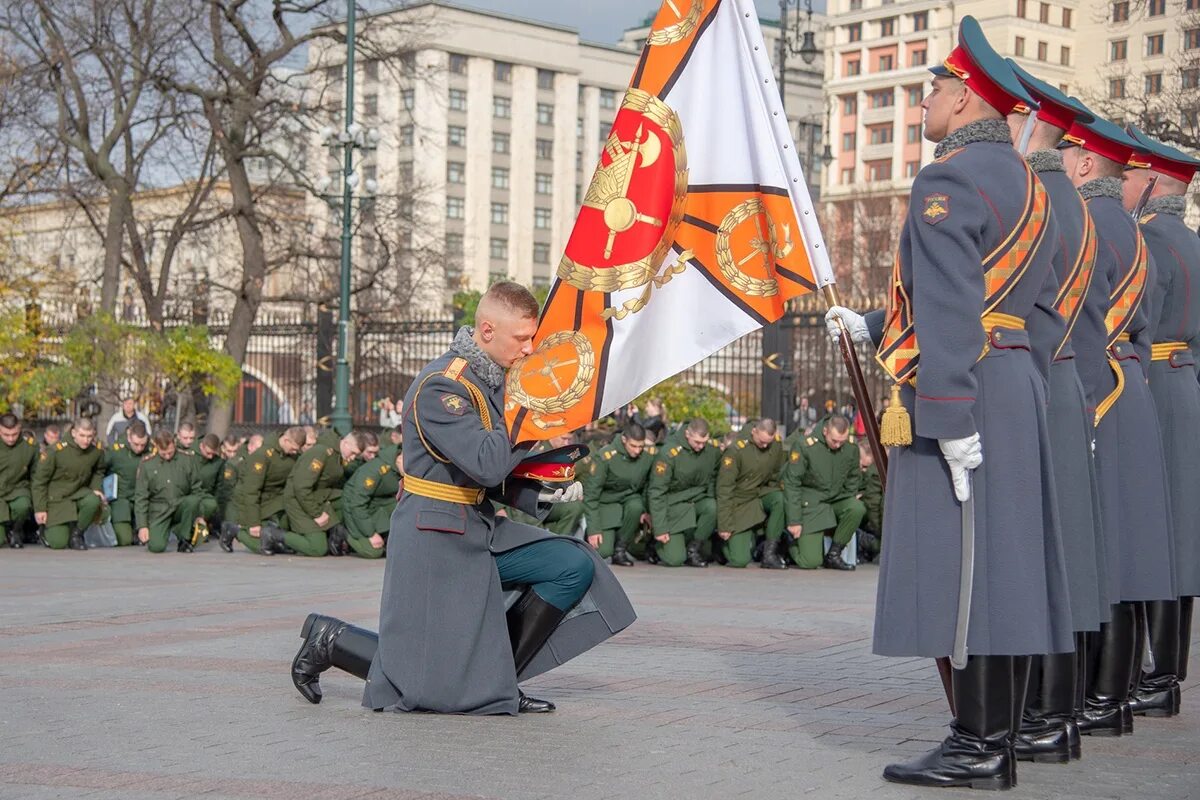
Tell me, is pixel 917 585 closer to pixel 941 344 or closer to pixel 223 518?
pixel 941 344

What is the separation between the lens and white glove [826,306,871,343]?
6.24 metres

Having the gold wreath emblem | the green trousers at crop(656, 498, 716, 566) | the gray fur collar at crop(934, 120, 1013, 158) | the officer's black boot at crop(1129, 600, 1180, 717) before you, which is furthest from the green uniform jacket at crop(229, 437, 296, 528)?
the gray fur collar at crop(934, 120, 1013, 158)

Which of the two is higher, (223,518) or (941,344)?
(941,344)

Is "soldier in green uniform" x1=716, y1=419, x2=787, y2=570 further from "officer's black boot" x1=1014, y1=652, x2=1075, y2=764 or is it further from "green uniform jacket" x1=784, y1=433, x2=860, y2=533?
"officer's black boot" x1=1014, y1=652, x2=1075, y2=764

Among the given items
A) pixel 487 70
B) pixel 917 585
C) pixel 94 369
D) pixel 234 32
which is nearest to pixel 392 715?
pixel 917 585

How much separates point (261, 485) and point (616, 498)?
400cm

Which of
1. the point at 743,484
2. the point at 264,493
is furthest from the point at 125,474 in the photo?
the point at 743,484

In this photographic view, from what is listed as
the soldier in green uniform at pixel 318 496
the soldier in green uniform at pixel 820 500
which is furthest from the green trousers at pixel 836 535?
the soldier in green uniform at pixel 318 496

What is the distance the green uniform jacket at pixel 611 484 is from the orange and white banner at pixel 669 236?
1048 centimetres

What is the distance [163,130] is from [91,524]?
11554 mm

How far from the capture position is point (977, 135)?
6.04 metres

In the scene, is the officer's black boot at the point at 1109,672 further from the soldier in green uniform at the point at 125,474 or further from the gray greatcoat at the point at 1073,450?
the soldier in green uniform at the point at 125,474

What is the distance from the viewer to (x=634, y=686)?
8148mm

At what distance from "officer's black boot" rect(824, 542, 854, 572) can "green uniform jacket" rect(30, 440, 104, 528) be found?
8322mm
